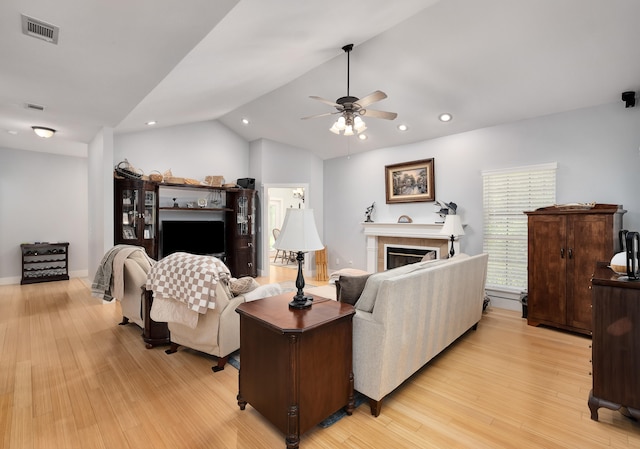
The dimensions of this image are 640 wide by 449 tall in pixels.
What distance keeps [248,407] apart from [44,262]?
21.8 ft

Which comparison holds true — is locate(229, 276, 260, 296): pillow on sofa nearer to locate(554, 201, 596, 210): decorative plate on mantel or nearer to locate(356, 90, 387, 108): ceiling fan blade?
locate(356, 90, 387, 108): ceiling fan blade

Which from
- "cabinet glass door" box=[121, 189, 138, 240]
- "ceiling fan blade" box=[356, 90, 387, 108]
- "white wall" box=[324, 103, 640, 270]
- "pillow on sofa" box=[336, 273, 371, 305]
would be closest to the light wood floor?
"pillow on sofa" box=[336, 273, 371, 305]

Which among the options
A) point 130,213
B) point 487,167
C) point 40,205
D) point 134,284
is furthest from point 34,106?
point 487,167

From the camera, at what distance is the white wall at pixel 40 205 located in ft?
20.0

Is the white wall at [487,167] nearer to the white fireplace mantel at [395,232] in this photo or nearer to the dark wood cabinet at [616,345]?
the white fireplace mantel at [395,232]

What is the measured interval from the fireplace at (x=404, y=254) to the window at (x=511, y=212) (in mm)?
933

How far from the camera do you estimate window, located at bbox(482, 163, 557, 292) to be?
4.38 meters

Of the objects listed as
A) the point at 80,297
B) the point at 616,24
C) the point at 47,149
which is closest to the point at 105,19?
the point at 616,24

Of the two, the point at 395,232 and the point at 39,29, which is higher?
the point at 39,29

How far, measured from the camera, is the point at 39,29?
227 cm

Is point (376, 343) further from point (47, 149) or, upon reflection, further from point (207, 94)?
point (47, 149)

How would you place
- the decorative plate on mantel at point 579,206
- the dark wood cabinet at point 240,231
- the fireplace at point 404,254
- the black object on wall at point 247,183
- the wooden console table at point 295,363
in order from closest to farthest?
the wooden console table at point 295,363 < the decorative plate on mantel at point 579,206 < the fireplace at point 404,254 < the dark wood cabinet at point 240,231 < the black object on wall at point 247,183

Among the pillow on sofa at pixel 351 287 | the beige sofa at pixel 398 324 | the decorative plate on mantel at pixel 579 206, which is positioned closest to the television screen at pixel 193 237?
the pillow on sofa at pixel 351 287

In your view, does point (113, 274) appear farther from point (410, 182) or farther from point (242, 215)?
point (410, 182)
